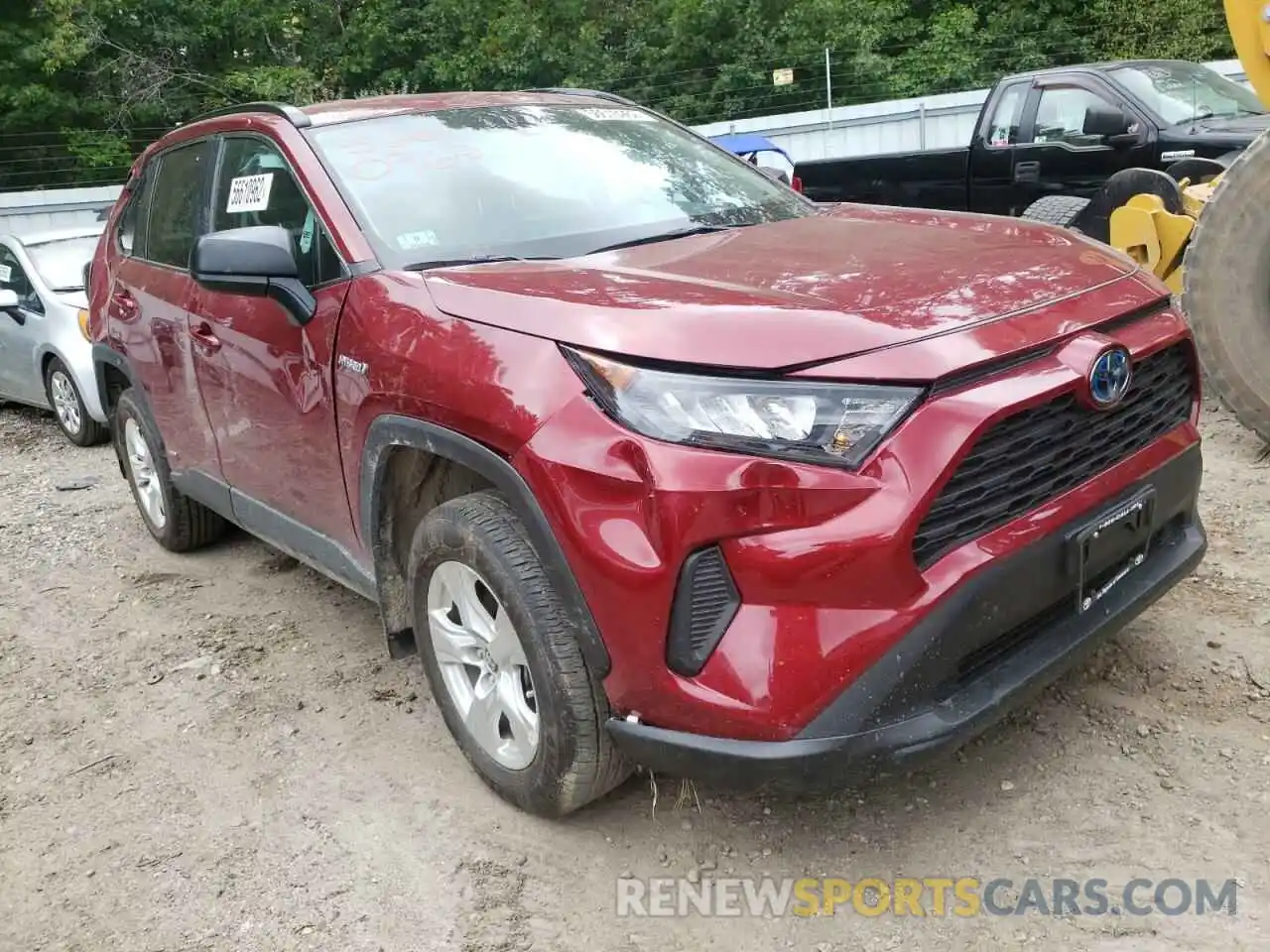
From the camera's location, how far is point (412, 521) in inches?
119

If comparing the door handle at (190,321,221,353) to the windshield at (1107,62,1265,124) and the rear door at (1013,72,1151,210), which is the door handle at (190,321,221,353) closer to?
the rear door at (1013,72,1151,210)

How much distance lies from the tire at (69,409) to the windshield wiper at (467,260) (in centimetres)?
532

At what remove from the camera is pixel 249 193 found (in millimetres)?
3629

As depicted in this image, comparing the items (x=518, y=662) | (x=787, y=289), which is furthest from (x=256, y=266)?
(x=787, y=289)

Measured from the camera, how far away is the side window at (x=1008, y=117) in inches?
334

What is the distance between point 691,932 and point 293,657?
6.77 ft

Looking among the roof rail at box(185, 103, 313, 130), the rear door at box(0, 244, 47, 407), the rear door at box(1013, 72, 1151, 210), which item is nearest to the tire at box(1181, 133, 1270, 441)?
the roof rail at box(185, 103, 313, 130)

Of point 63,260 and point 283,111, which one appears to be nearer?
point 283,111

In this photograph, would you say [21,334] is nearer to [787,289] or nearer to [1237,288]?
[787,289]

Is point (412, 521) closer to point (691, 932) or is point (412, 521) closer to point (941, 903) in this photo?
point (691, 932)

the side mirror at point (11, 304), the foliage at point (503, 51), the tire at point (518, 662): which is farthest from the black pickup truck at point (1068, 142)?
the foliage at point (503, 51)

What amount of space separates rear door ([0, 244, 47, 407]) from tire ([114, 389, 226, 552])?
9.91 feet

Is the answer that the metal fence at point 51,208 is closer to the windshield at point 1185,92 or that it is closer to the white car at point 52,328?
the white car at point 52,328

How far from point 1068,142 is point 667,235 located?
6.01 metres
